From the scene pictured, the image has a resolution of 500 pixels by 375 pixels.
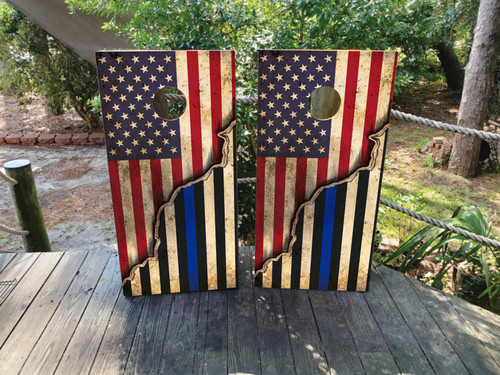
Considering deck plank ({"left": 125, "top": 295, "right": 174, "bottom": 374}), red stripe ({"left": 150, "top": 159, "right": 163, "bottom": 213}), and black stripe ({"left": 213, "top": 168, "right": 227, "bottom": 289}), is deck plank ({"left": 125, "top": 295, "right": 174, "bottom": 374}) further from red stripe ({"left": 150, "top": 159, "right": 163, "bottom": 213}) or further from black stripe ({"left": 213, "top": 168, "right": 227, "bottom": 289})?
red stripe ({"left": 150, "top": 159, "right": 163, "bottom": 213})

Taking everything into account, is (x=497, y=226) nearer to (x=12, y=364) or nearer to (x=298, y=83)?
(x=298, y=83)

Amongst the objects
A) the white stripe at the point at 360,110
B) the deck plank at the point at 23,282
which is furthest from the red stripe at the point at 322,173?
the deck plank at the point at 23,282

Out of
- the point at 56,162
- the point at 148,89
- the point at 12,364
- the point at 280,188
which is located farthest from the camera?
the point at 56,162

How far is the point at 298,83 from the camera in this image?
5.93ft

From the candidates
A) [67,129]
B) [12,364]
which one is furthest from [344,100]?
[67,129]

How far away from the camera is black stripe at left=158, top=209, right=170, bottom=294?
78.0 inches

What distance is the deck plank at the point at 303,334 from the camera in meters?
1.67

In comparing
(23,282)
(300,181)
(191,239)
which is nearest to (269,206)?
(300,181)

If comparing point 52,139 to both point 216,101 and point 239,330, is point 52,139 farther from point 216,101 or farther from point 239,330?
point 239,330

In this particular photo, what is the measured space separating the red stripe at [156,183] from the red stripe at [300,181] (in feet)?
2.03

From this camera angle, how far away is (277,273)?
2.11 m

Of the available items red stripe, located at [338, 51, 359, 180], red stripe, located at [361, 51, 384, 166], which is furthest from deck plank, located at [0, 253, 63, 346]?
red stripe, located at [361, 51, 384, 166]

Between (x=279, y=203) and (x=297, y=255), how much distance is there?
28 cm

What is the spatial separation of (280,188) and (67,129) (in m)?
7.12
